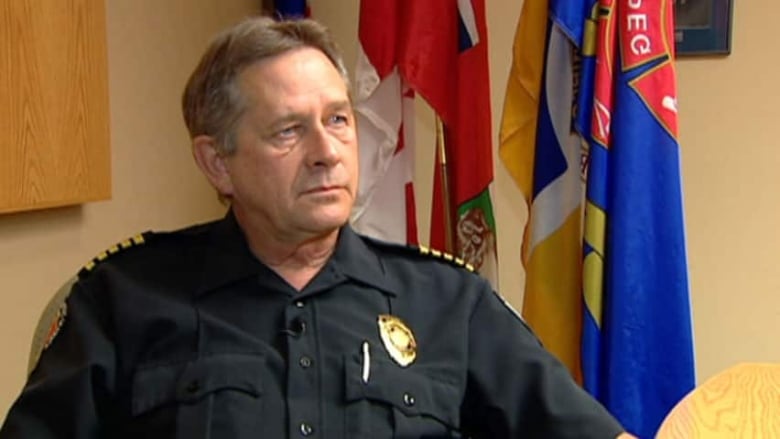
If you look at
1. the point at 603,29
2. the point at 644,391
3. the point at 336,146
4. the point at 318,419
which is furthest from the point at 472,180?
the point at 318,419

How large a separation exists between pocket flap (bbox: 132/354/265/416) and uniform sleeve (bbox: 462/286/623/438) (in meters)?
0.31

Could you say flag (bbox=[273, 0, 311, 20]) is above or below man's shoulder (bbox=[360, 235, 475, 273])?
above

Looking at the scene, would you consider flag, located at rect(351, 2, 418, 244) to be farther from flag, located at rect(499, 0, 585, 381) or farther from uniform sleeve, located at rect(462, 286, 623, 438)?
uniform sleeve, located at rect(462, 286, 623, 438)

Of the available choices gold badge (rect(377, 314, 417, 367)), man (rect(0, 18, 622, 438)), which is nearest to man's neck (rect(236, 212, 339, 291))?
man (rect(0, 18, 622, 438))

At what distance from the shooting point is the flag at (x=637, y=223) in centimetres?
180

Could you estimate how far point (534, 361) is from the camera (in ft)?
4.32

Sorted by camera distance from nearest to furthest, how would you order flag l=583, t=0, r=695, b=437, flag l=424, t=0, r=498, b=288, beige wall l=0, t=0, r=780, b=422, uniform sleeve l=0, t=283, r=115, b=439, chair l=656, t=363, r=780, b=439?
chair l=656, t=363, r=780, b=439
uniform sleeve l=0, t=283, r=115, b=439
flag l=583, t=0, r=695, b=437
flag l=424, t=0, r=498, b=288
beige wall l=0, t=0, r=780, b=422

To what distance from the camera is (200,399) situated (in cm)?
125

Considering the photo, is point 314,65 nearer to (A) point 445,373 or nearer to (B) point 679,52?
(A) point 445,373

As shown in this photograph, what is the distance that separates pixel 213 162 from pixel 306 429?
1.39ft

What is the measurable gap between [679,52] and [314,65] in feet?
5.10

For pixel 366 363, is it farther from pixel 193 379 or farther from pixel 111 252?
pixel 111 252

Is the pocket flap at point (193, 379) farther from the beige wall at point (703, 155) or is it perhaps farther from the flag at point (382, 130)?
the beige wall at point (703, 155)

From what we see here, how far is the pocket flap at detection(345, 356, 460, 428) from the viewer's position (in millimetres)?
1288
